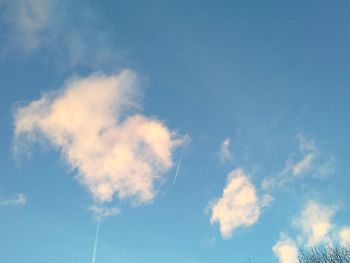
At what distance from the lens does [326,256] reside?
49344 millimetres

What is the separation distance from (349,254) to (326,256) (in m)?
2.90

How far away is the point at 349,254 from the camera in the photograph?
4831 cm

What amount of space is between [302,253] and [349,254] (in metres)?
6.09

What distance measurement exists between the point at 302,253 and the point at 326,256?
10.7ft

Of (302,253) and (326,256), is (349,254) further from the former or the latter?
(302,253)

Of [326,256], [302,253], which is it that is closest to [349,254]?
[326,256]

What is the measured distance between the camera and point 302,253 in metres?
51.3
